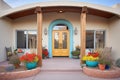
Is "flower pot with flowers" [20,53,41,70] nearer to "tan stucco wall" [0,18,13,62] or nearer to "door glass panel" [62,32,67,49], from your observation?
"tan stucco wall" [0,18,13,62]

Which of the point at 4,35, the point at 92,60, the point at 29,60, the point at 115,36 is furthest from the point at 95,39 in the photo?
the point at 4,35

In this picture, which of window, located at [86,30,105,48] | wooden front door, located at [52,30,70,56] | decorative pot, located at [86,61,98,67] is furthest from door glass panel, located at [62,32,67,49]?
A: decorative pot, located at [86,61,98,67]

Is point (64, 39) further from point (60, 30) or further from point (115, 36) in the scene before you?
point (115, 36)

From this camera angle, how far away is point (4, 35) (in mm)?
8750

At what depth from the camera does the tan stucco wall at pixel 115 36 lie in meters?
8.32

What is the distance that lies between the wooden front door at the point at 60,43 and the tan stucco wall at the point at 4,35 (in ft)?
11.1

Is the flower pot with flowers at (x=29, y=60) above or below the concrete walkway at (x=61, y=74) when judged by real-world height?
above

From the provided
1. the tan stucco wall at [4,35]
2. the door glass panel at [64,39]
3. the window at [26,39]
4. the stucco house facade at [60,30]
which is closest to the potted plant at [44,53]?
the stucco house facade at [60,30]

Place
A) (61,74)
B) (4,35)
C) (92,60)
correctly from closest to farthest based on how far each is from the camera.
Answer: (61,74) < (92,60) < (4,35)

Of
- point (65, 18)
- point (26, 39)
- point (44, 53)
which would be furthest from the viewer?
point (26, 39)

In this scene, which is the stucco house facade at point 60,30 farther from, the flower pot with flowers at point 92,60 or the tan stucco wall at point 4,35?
the flower pot with flowers at point 92,60

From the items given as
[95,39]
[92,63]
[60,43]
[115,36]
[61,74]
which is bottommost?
[61,74]

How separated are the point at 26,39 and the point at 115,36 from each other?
673 centimetres

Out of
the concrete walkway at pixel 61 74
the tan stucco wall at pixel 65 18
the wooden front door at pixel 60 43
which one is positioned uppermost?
the tan stucco wall at pixel 65 18
